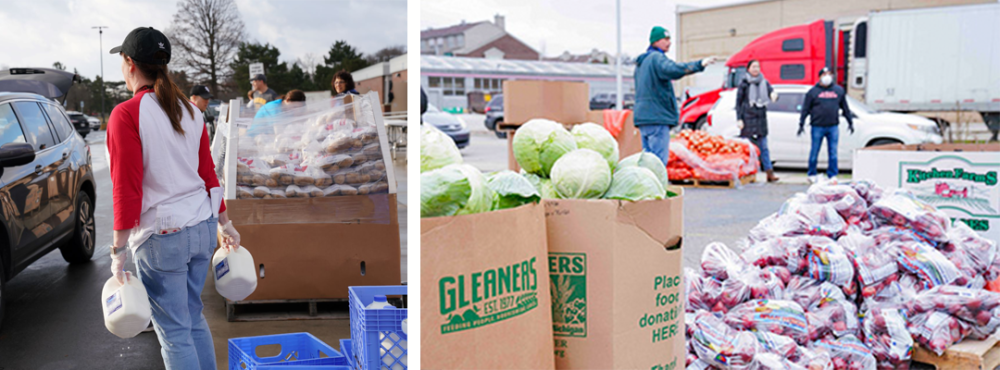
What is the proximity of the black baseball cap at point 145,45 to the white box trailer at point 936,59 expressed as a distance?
15.1 meters

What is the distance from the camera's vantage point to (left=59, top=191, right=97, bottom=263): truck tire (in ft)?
9.57

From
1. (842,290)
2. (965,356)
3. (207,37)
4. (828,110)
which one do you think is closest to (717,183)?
(828,110)

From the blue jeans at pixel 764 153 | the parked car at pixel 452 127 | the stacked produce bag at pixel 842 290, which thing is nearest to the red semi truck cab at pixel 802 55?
the blue jeans at pixel 764 153

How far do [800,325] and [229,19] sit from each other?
283 centimetres

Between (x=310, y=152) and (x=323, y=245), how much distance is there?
1.89 ft

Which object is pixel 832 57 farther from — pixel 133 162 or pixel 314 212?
pixel 133 162

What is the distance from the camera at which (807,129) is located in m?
11.2

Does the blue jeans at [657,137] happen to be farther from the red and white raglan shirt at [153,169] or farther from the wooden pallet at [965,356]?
the red and white raglan shirt at [153,169]

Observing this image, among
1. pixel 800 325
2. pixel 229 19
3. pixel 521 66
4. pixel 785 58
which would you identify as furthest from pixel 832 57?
pixel 521 66

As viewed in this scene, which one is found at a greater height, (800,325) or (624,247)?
(624,247)

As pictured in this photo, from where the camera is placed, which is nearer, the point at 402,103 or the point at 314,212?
the point at 402,103

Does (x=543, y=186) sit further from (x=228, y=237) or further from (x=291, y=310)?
(x=291, y=310)

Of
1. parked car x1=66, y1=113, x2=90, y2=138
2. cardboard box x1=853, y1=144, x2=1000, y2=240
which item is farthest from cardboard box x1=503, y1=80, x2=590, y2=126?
cardboard box x1=853, y1=144, x2=1000, y2=240

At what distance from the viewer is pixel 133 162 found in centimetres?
239
